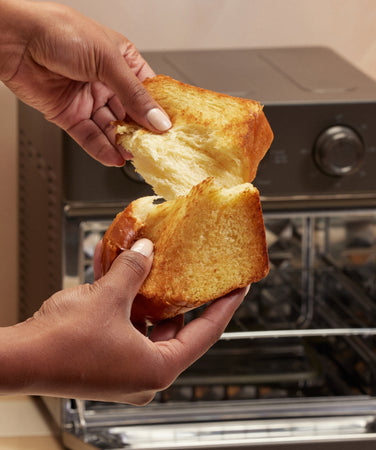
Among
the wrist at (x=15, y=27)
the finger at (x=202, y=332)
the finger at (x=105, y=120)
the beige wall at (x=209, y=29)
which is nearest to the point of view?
the finger at (x=202, y=332)

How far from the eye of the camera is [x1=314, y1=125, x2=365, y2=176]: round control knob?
1.10 metres

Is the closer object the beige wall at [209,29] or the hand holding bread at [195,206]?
the hand holding bread at [195,206]

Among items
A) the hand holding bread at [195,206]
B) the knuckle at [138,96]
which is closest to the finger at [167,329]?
the hand holding bread at [195,206]

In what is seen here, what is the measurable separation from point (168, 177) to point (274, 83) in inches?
20.9

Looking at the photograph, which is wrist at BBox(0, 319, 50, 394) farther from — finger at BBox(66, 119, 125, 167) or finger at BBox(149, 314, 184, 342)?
finger at BBox(66, 119, 125, 167)

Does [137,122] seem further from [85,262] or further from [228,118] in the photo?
[85,262]

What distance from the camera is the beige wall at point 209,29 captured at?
1504 millimetres

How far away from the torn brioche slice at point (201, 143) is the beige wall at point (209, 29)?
79 cm

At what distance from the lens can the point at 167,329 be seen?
75cm

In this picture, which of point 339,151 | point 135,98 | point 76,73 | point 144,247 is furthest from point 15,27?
point 339,151

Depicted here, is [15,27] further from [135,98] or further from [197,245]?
[197,245]

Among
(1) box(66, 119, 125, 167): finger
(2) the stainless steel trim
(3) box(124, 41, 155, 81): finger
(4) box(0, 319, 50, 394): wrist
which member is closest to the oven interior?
(2) the stainless steel trim

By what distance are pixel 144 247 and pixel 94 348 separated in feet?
0.38

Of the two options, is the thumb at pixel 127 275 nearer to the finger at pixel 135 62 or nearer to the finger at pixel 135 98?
the finger at pixel 135 98
